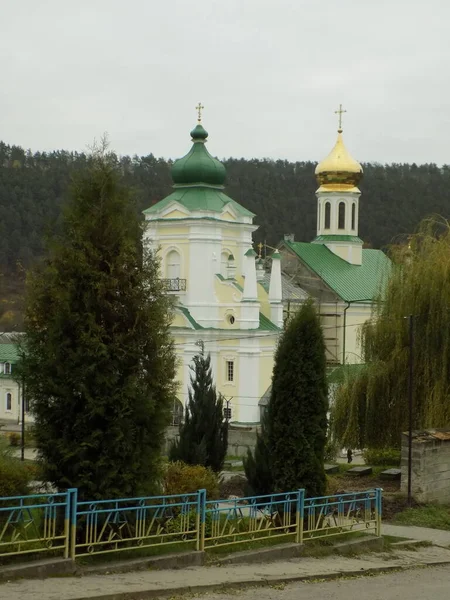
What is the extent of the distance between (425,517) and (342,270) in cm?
3419

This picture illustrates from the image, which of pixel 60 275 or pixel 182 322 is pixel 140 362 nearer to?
pixel 60 275

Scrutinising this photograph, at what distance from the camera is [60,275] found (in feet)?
36.2

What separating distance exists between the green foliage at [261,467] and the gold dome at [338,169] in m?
38.9

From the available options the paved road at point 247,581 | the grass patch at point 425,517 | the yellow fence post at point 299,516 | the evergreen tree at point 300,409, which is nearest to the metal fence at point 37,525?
the paved road at point 247,581

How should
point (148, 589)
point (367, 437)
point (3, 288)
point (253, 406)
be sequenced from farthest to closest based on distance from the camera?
point (3, 288)
point (253, 406)
point (367, 437)
point (148, 589)

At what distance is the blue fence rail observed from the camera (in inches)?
395

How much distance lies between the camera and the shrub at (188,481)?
13.7 metres

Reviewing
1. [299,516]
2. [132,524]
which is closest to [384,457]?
[299,516]

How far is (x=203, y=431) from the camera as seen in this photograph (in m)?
18.8

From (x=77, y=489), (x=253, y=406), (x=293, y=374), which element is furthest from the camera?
(x=253, y=406)

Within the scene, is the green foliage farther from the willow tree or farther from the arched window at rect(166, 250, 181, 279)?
the arched window at rect(166, 250, 181, 279)

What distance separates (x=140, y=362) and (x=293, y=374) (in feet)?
9.91

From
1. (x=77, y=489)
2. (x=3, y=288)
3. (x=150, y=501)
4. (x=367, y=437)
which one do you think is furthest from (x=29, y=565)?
(x=3, y=288)

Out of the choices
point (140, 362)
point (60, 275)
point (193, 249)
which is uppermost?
point (193, 249)
